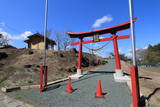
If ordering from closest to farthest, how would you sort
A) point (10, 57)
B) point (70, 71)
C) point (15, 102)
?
point (15, 102) < point (70, 71) < point (10, 57)

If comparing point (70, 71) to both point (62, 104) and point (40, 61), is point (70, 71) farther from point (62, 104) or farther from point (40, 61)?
point (62, 104)

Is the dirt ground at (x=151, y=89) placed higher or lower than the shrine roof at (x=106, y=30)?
lower

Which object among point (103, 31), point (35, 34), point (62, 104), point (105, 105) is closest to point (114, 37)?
point (103, 31)

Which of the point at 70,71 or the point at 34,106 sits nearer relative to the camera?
the point at 34,106

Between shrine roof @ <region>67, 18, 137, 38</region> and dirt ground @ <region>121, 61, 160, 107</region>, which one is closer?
dirt ground @ <region>121, 61, 160, 107</region>

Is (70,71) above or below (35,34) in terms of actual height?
below

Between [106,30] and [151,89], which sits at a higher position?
[106,30]

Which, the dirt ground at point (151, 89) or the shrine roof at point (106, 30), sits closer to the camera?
the dirt ground at point (151, 89)

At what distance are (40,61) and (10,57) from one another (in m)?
4.82

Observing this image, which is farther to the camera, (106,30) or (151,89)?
(106,30)

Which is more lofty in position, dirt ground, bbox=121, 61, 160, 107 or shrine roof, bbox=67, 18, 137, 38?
shrine roof, bbox=67, 18, 137, 38

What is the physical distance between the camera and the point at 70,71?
1316 centimetres

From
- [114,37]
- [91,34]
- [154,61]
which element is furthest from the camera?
[154,61]

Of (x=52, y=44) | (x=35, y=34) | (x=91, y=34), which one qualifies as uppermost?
(x=35, y=34)
